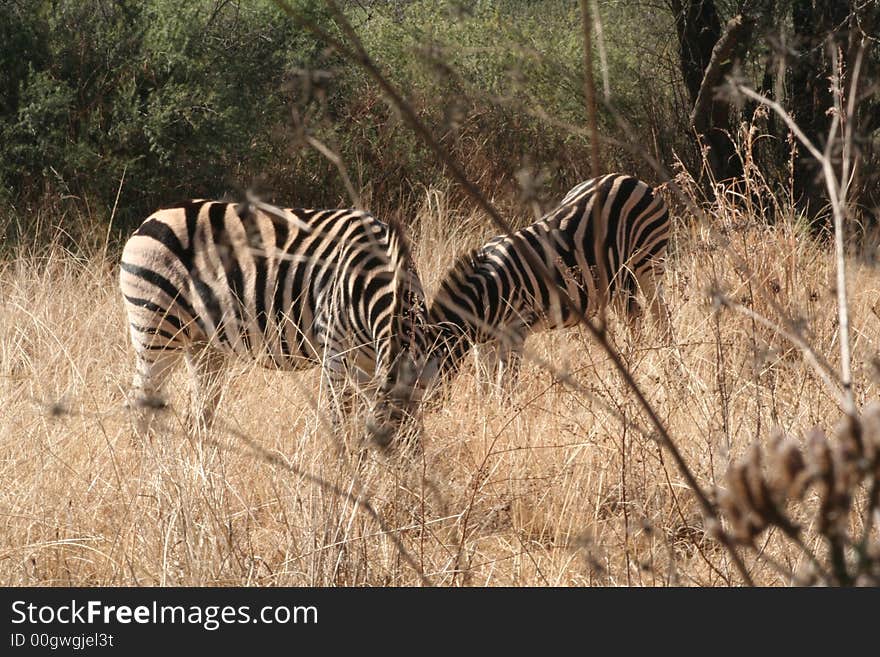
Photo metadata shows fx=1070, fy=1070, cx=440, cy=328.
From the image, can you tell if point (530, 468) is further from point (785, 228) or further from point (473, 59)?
point (473, 59)

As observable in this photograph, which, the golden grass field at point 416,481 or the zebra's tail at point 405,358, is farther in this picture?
the zebra's tail at point 405,358

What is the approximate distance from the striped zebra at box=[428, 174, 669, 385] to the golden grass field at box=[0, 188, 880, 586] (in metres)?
0.24

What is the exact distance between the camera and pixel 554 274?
523cm

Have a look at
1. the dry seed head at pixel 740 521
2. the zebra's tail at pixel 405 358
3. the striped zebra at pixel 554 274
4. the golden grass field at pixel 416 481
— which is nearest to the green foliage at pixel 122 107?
the striped zebra at pixel 554 274

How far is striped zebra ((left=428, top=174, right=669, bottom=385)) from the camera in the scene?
183 inches

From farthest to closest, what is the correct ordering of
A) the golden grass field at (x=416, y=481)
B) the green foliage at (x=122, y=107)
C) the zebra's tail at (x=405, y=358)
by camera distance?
1. the green foliage at (x=122, y=107)
2. the zebra's tail at (x=405, y=358)
3. the golden grass field at (x=416, y=481)

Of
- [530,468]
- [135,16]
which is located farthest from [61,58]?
[530,468]

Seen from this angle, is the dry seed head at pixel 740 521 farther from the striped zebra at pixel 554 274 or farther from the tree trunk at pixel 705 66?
A: the tree trunk at pixel 705 66

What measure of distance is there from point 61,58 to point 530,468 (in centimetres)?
603

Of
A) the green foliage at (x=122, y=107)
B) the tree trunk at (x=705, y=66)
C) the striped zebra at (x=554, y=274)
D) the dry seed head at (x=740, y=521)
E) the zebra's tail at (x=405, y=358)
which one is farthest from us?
the tree trunk at (x=705, y=66)

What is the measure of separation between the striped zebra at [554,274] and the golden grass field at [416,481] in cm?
24

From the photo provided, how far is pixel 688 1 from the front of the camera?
330 inches

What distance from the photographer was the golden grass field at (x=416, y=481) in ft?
8.93

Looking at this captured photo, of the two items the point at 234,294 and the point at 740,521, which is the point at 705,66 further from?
the point at 740,521
